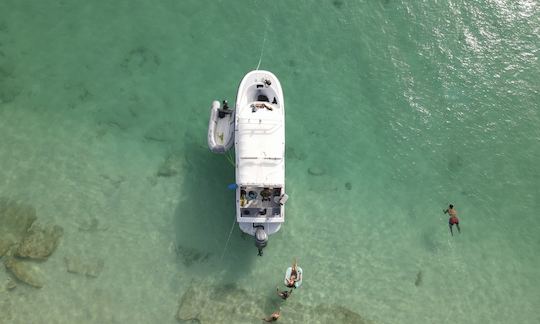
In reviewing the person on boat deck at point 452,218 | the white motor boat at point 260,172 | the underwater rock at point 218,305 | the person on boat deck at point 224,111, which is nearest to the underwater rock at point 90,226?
the underwater rock at point 218,305

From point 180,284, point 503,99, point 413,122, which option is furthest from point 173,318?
point 503,99

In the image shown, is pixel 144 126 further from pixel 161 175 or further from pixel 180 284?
pixel 180 284

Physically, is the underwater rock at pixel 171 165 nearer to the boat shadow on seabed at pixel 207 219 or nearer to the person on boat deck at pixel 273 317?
the boat shadow on seabed at pixel 207 219

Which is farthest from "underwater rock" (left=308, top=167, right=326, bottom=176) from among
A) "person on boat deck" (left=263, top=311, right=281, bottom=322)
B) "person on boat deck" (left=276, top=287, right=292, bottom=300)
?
"person on boat deck" (left=263, top=311, right=281, bottom=322)

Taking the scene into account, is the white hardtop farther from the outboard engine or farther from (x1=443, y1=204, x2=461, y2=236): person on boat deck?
(x1=443, y1=204, x2=461, y2=236): person on boat deck

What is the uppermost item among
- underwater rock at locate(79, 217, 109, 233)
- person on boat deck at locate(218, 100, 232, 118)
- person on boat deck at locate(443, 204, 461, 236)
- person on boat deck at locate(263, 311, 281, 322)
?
person on boat deck at locate(218, 100, 232, 118)

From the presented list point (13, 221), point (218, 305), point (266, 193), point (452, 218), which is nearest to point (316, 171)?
point (266, 193)
